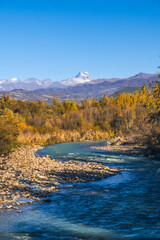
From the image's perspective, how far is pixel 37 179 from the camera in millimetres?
14039

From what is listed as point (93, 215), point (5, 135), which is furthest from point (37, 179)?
point (5, 135)

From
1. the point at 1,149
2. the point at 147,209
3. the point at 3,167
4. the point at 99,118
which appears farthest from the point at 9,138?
the point at 99,118

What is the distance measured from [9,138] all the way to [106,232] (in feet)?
57.3

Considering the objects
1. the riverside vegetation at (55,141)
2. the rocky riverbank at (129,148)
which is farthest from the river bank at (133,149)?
the riverside vegetation at (55,141)

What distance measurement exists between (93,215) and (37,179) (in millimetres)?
5707

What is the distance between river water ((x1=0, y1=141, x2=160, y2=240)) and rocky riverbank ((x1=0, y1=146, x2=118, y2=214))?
0.63m

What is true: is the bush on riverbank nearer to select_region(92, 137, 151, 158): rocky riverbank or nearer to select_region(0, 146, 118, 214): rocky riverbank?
select_region(0, 146, 118, 214): rocky riverbank

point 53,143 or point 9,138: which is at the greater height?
point 9,138

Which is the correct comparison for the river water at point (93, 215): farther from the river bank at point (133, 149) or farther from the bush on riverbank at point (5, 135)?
the bush on riverbank at point (5, 135)

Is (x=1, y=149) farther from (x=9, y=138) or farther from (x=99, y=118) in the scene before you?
(x=99, y=118)


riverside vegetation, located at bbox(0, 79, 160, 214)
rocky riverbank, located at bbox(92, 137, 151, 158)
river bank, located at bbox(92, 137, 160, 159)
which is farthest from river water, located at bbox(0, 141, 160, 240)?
rocky riverbank, located at bbox(92, 137, 151, 158)

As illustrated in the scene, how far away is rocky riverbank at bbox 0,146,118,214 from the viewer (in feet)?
35.2

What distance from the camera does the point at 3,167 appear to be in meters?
17.8

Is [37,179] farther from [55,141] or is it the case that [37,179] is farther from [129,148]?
[55,141]
